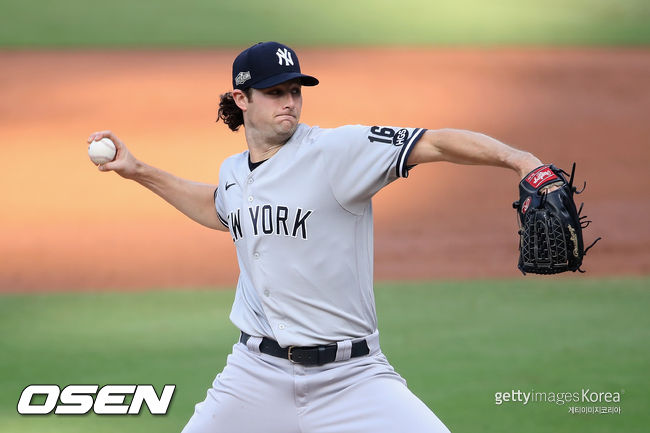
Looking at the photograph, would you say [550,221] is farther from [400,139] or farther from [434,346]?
[434,346]

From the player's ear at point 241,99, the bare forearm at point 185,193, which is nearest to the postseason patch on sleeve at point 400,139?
the player's ear at point 241,99

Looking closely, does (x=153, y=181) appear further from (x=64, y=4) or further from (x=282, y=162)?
(x=64, y=4)

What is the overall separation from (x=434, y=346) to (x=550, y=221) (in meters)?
4.06

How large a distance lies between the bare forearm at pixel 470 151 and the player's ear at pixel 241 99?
875 mm

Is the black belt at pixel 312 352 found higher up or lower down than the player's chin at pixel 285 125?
lower down

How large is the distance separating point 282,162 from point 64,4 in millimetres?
19582

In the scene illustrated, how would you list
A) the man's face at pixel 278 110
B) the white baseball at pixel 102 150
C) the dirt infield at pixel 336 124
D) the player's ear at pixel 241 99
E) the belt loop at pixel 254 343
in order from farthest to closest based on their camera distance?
the dirt infield at pixel 336 124, the white baseball at pixel 102 150, the player's ear at pixel 241 99, the man's face at pixel 278 110, the belt loop at pixel 254 343

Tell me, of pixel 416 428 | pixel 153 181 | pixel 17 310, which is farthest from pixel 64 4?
pixel 416 428

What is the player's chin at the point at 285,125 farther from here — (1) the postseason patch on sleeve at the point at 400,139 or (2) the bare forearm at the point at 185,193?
(2) the bare forearm at the point at 185,193

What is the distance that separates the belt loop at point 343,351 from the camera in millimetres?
3545

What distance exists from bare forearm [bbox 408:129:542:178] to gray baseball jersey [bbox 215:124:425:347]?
104 millimetres

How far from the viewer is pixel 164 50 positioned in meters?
18.5

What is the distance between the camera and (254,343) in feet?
12.0

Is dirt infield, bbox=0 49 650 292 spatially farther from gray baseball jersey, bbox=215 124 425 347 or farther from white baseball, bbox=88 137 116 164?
gray baseball jersey, bbox=215 124 425 347
